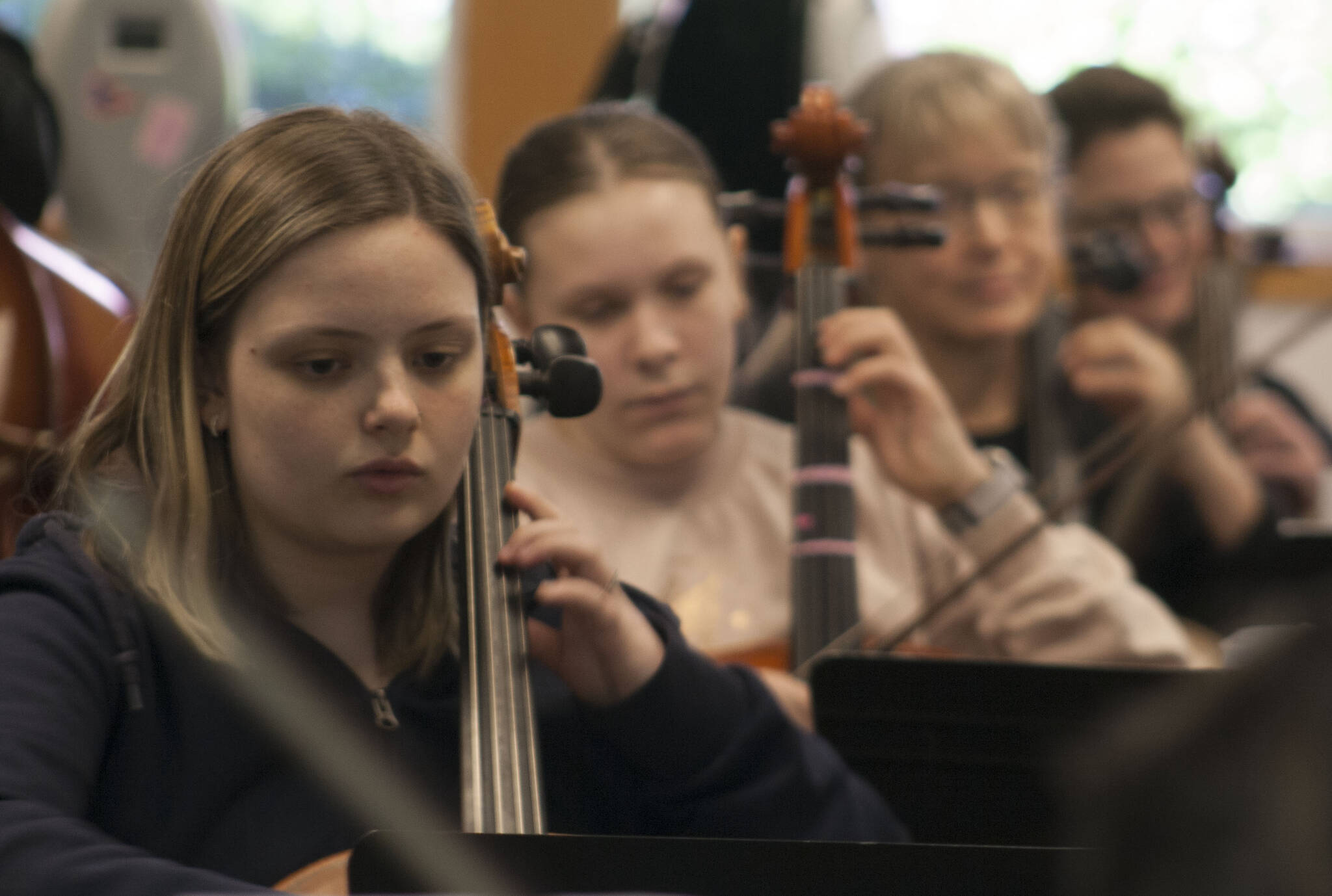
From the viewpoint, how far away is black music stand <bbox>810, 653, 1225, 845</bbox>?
67 centimetres

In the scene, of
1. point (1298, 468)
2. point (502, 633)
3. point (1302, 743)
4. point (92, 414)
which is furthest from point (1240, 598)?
point (1302, 743)

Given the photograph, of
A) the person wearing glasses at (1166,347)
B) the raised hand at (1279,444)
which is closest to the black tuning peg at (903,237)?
the person wearing glasses at (1166,347)

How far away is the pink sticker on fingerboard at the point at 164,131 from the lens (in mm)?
1610

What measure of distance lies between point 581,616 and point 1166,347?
A: 1.07 meters

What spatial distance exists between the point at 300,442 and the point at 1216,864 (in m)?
0.40

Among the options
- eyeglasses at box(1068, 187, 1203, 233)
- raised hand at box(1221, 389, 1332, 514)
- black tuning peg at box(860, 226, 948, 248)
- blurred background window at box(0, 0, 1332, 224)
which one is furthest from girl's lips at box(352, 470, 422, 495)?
blurred background window at box(0, 0, 1332, 224)

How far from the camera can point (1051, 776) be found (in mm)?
671

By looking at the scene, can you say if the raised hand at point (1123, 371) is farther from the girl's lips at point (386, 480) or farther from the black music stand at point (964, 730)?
the girl's lips at point (386, 480)

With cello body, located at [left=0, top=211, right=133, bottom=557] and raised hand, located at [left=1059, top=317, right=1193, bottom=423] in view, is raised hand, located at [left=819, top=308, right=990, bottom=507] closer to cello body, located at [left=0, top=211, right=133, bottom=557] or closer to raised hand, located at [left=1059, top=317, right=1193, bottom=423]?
raised hand, located at [left=1059, top=317, right=1193, bottom=423]

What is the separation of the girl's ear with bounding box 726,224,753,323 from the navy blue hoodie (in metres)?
0.37

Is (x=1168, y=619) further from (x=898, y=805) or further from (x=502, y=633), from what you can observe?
(x=502, y=633)

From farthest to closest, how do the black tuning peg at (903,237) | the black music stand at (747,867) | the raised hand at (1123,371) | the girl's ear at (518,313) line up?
the raised hand at (1123,371)
the black tuning peg at (903,237)
the girl's ear at (518,313)
the black music stand at (747,867)

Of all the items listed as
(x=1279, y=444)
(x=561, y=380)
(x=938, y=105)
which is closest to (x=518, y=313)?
(x=561, y=380)

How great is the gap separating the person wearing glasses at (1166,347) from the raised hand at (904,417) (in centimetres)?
36
